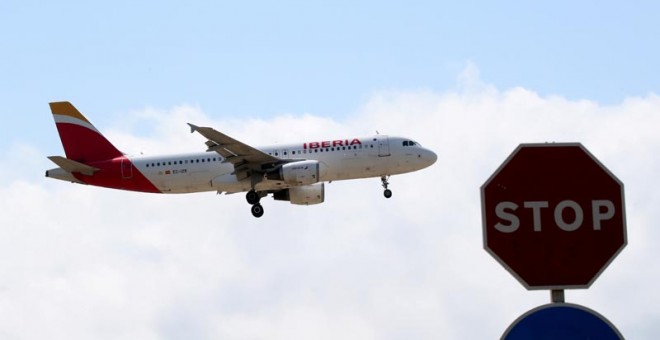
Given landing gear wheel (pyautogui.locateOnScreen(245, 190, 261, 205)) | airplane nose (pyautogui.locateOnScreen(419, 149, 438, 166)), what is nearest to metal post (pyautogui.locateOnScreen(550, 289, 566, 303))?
airplane nose (pyautogui.locateOnScreen(419, 149, 438, 166))

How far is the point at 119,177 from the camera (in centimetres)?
5334

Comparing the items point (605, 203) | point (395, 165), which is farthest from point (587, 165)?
point (395, 165)

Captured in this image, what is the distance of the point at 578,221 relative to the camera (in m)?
6.79

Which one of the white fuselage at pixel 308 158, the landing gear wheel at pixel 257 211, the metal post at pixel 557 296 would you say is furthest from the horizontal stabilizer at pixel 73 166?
the metal post at pixel 557 296

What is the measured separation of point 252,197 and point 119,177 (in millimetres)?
6837

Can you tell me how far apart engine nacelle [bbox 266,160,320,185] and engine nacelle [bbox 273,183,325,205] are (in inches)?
210

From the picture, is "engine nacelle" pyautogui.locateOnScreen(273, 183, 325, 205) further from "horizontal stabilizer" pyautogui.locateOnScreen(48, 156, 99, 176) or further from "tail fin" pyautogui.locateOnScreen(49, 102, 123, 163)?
"horizontal stabilizer" pyautogui.locateOnScreen(48, 156, 99, 176)

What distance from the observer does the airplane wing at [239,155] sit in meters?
49.8

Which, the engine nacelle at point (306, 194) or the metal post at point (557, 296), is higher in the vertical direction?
the engine nacelle at point (306, 194)

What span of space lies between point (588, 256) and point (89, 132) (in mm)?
52953

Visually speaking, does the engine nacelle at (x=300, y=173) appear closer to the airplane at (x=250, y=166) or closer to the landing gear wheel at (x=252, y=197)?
the airplane at (x=250, y=166)

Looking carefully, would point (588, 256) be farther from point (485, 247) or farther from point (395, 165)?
point (395, 165)

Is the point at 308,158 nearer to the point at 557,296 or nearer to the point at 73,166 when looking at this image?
the point at 73,166

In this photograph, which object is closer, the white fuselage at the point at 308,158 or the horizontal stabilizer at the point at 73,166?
the white fuselage at the point at 308,158
